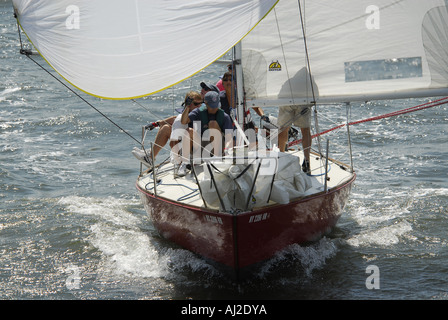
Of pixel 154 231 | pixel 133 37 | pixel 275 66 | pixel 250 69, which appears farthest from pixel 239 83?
pixel 154 231

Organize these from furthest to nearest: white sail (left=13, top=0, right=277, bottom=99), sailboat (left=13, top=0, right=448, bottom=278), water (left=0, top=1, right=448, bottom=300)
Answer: water (left=0, top=1, right=448, bottom=300) < sailboat (left=13, top=0, right=448, bottom=278) < white sail (left=13, top=0, right=277, bottom=99)

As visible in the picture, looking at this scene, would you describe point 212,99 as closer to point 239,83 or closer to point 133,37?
point 239,83

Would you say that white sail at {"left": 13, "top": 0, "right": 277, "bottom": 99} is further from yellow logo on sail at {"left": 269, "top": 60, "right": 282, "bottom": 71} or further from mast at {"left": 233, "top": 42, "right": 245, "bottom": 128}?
yellow logo on sail at {"left": 269, "top": 60, "right": 282, "bottom": 71}

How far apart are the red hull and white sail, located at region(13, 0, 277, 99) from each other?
1592mm

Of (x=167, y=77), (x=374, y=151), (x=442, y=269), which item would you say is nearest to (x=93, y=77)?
(x=167, y=77)

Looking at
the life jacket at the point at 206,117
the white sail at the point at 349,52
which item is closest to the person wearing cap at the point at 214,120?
the life jacket at the point at 206,117

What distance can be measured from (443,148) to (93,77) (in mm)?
9228

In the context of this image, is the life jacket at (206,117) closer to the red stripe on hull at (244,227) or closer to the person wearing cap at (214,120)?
the person wearing cap at (214,120)

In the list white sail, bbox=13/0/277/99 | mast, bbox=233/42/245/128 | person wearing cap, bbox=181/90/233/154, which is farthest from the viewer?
person wearing cap, bbox=181/90/233/154

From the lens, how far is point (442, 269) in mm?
7215

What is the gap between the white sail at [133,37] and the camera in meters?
5.73

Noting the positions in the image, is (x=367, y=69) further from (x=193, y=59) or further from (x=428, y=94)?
(x=193, y=59)

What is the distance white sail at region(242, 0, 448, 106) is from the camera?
7375 millimetres

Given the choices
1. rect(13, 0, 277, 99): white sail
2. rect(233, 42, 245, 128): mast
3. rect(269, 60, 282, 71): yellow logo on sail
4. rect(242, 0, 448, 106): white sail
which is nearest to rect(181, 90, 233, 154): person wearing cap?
rect(233, 42, 245, 128): mast
